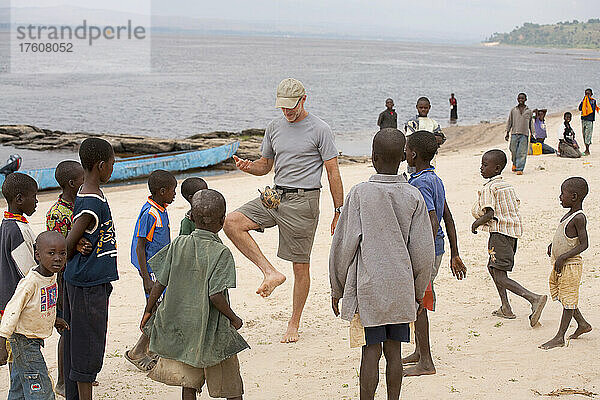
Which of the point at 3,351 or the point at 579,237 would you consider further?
the point at 579,237

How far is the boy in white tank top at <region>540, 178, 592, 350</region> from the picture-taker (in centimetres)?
538

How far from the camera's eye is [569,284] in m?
5.48

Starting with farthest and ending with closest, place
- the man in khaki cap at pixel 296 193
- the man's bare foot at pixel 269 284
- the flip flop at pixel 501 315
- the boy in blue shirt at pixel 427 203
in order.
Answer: the flip flop at pixel 501 315 → the man in khaki cap at pixel 296 193 → the man's bare foot at pixel 269 284 → the boy in blue shirt at pixel 427 203

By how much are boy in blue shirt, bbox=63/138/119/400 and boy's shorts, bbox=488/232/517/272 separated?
3.42m

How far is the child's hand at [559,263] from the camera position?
546cm

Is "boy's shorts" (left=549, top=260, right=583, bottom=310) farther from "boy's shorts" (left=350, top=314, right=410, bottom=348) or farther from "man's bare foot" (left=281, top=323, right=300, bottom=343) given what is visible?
"man's bare foot" (left=281, top=323, right=300, bottom=343)

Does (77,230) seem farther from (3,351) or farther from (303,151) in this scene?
(303,151)

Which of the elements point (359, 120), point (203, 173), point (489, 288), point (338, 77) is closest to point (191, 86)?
point (338, 77)

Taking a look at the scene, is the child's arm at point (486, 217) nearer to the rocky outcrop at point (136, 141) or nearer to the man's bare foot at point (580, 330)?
the man's bare foot at point (580, 330)

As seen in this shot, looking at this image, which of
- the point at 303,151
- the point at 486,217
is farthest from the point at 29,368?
the point at 486,217

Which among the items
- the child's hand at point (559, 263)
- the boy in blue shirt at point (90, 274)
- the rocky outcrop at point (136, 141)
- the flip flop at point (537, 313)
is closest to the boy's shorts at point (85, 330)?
the boy in blue shirt at point (90, 274)

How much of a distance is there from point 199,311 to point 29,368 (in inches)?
42.2

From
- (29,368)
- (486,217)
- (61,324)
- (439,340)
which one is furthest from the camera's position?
(486,217)

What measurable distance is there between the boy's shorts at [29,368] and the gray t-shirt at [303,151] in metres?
2.64
